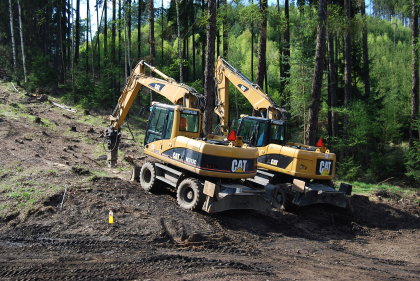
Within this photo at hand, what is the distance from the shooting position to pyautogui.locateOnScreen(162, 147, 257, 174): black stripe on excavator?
1045cm

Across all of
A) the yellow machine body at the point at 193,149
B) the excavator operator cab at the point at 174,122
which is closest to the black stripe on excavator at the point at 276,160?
the yellow machine body at the point at 193,149

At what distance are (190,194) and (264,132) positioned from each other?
3980 millimetres

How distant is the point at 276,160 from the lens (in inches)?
517

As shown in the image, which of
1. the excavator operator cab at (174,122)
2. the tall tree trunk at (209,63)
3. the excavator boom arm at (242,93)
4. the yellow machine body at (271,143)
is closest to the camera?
the excavator operator cab at (174,122)

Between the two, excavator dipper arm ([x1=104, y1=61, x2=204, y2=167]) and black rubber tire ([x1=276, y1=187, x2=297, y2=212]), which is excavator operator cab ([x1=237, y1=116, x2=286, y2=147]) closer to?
black rubber tire ([x1=276, y1=187, x2=297, y2=212])

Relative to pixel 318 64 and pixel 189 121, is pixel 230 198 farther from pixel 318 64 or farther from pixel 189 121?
pixel 318 64

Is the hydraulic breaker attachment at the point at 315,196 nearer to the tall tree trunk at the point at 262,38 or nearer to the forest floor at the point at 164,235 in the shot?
the forest floor at the point at 164,235

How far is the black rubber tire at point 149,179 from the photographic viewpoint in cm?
1202

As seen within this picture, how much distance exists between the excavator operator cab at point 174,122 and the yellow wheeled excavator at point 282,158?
98.9 inches

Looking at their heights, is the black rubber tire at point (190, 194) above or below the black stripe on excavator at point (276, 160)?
below

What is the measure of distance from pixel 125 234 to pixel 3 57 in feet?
103

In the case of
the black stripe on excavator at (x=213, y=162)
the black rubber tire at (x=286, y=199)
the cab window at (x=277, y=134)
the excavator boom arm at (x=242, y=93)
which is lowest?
the black rubber tire at (x=286, y=199)

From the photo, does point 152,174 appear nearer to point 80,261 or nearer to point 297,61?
point 80,261

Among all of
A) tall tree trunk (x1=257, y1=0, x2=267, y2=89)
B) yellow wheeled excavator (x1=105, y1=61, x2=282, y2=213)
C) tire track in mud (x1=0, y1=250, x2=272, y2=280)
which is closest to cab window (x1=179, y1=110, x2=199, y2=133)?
yellow wheeled excavator (x1=105, y1=61, x2=282, y2=213)
